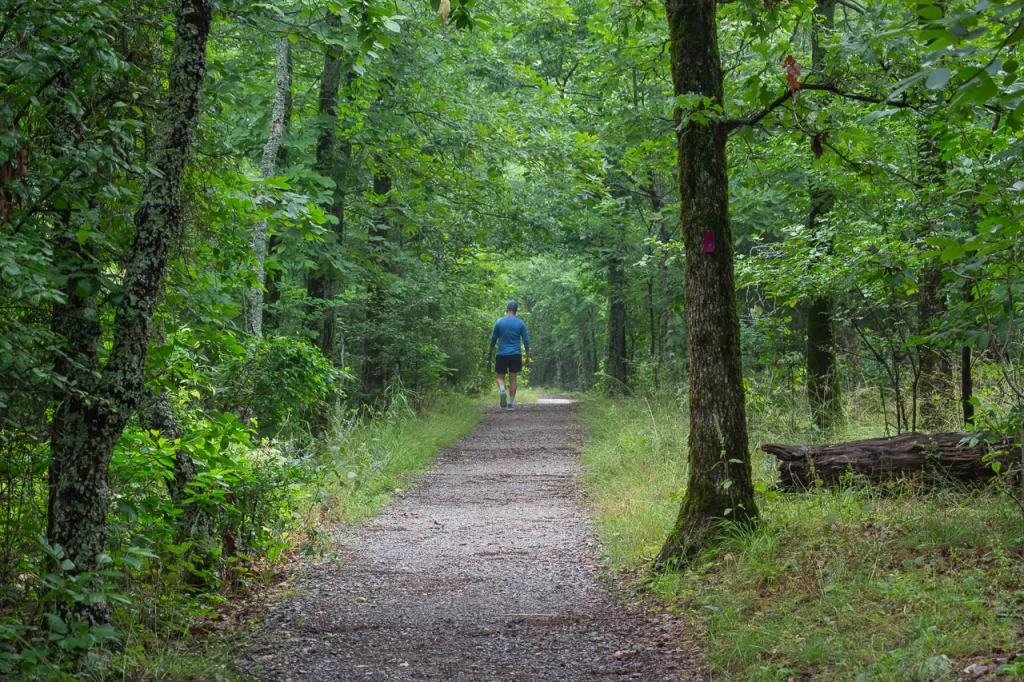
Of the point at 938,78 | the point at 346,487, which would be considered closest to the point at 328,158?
the point at 346,487

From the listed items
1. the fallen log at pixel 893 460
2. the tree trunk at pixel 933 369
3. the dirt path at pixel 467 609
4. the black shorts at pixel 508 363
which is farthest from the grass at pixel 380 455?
the tree trunk at pixel 933 369

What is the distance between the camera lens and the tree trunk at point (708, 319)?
18.3ft

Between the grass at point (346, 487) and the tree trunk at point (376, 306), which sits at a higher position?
the tree trunk at point (376, 306)

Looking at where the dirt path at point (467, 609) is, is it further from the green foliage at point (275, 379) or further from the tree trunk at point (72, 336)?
the tree trunk at point (72, 336)

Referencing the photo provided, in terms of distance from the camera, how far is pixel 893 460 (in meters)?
6.18

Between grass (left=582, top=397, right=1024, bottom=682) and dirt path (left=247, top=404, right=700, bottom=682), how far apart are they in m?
0.37

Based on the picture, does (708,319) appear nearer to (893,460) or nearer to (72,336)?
(893,460)

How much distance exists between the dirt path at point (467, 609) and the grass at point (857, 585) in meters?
0.37

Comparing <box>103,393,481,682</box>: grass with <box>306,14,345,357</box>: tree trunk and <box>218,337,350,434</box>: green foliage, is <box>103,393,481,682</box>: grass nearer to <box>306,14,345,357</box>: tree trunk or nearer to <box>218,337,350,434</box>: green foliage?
<box>218,337,350,434</box>: green foliage

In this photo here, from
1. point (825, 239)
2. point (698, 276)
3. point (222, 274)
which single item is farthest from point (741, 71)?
point (222, 274)

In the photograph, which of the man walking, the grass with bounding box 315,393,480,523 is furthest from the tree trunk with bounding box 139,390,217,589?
the man walking

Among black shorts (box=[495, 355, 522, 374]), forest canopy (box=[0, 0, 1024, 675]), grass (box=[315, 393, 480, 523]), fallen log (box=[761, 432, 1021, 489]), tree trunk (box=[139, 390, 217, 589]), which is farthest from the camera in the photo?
black shorts (box=[495, 355, 522, 374])

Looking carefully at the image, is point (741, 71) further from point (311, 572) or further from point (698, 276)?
point (311, 572)

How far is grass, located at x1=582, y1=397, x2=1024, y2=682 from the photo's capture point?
361 cm
